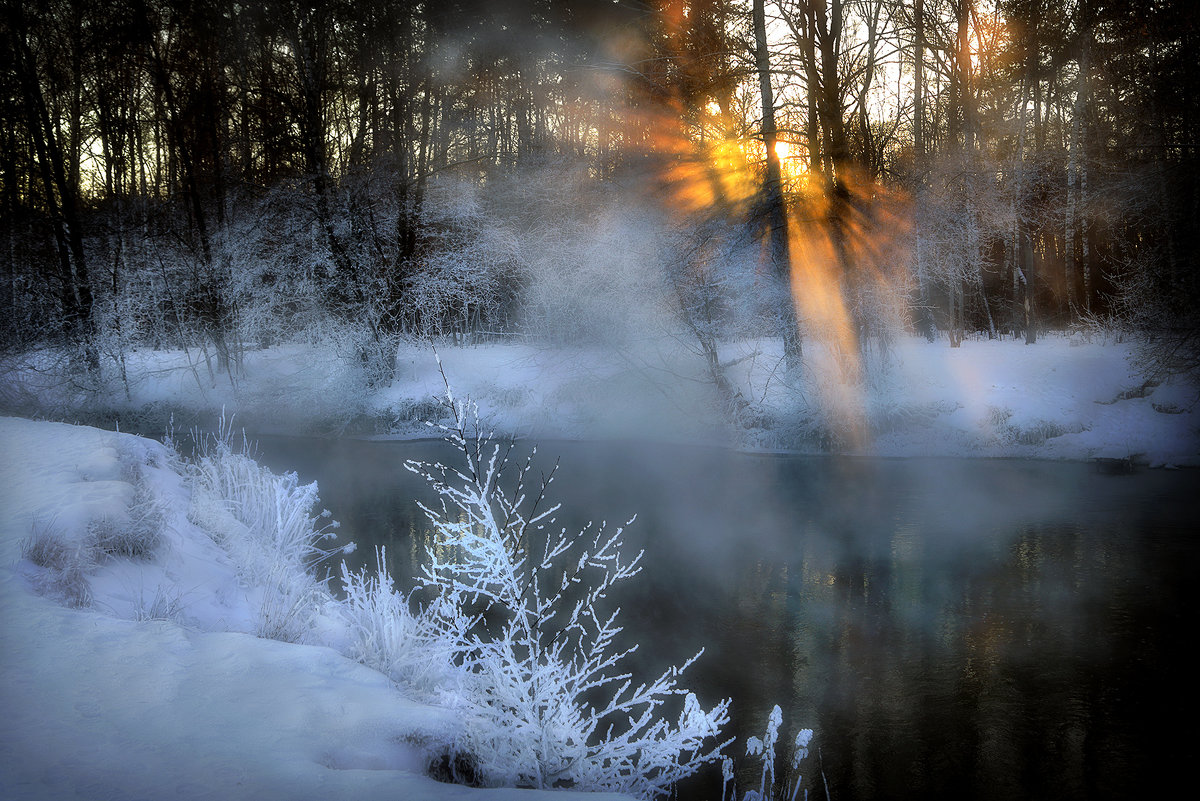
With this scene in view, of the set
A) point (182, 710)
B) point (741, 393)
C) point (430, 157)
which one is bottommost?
point (182, 710)

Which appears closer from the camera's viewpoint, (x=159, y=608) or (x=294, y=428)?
(x=159, y=608)

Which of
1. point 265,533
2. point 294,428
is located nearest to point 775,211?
point 265,533

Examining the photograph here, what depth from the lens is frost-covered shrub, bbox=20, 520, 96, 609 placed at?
18.1ft

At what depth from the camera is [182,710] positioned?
3.98 m

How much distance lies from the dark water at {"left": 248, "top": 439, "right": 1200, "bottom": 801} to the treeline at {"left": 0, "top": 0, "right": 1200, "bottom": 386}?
4981 mm

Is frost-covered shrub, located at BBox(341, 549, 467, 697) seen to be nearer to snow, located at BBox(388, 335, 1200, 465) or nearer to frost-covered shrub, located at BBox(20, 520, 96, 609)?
frost-covered shrub, located at BBox(20, 520, 96, 609)

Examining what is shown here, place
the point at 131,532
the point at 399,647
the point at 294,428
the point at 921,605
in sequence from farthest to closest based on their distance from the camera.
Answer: the point at 294,428, the point at 921,605, the point at 131,532, the point at 399,647

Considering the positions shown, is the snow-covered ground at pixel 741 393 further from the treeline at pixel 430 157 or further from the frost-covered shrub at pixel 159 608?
the frost-covered shrub at pixel 159 608

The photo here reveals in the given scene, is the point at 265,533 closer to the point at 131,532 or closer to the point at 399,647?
the point at 131,532

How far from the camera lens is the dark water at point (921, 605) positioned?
5.71m

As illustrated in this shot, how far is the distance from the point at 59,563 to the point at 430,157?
2171cm

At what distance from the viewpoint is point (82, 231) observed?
22.9m

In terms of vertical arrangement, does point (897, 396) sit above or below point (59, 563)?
below

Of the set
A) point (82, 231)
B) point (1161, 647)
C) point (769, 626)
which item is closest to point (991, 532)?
point (1161, 647)
